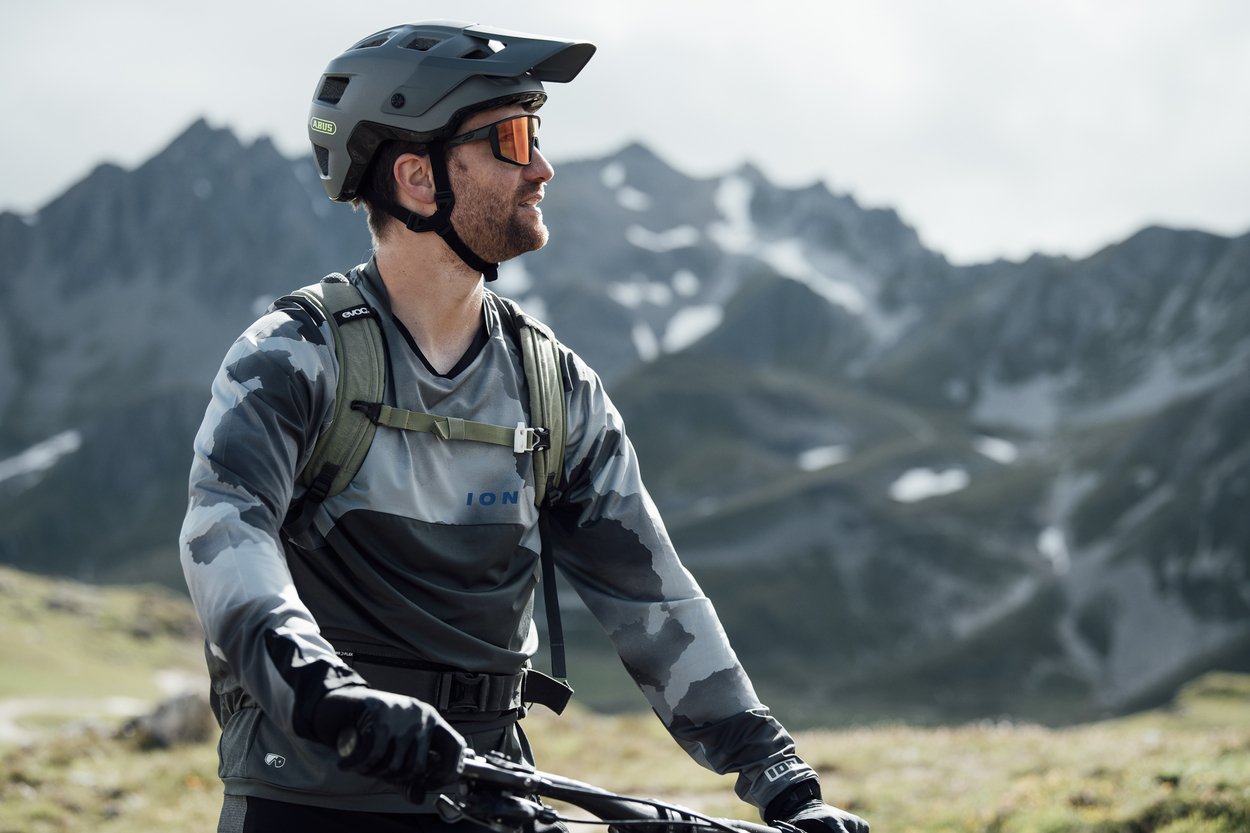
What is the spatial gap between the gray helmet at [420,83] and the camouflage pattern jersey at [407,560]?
59cm

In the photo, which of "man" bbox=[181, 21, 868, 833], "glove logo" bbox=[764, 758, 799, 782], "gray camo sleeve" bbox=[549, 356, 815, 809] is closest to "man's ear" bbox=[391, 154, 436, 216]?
"man" bbox=[181, 21, 868, 833]

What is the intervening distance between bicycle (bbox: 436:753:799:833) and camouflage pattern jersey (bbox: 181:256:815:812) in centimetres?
47

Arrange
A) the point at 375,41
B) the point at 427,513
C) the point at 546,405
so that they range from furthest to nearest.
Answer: the point at 375,41
the point at 546,405
the point at 427,513

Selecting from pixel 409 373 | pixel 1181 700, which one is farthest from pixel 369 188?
pixel 1181 700

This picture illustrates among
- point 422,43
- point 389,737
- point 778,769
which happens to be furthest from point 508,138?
point 778,769

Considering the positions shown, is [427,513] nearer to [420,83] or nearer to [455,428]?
[455,428]

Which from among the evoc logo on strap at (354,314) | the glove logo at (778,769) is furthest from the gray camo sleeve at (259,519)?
the glove logo at (778,769)

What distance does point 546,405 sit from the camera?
525 cm

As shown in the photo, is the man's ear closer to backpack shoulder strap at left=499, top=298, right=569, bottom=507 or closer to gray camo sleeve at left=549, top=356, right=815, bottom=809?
backpack shoulder strap at left=499, top=298, right=569, bottom=507

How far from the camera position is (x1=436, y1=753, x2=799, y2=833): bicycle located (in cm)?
387

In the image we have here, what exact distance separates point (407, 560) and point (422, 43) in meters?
2.23

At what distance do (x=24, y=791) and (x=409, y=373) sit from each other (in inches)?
585

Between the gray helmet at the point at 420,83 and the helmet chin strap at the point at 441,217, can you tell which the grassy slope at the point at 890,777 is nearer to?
the helmet chin strap at the point at 441,217

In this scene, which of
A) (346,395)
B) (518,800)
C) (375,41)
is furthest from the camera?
(375,41)
